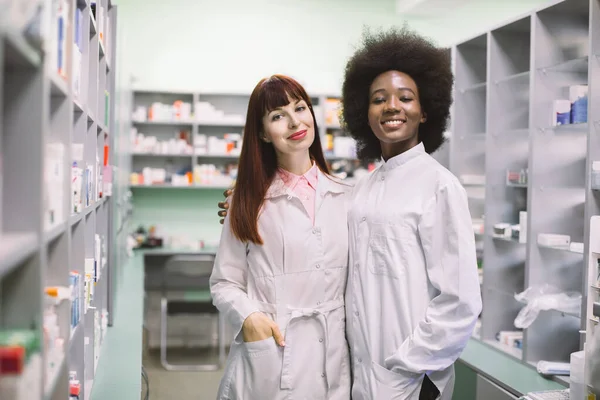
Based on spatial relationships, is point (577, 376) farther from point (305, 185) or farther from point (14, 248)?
point (14, 248)

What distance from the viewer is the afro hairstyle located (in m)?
2.04

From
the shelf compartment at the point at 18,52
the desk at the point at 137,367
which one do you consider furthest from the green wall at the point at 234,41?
the shelf compartment at the point at 18,52

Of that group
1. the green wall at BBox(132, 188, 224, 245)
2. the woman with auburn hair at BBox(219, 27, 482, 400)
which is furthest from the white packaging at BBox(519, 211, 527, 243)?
the green wall at BBox(132, 188, 224, 245)

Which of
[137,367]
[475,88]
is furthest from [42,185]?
[475,88]

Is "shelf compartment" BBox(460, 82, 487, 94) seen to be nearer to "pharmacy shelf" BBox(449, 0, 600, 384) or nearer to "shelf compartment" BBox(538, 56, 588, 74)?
"pharmacy shelf" BBox(449, 0, 600, 384)

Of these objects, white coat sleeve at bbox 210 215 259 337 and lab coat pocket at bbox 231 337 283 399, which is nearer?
lab coat pocket at bbox 231 337 283 399

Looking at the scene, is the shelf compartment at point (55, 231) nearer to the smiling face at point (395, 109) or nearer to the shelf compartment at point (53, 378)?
the shelf compartment at point (53, 378)

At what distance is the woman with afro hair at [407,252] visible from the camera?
5.81 ft

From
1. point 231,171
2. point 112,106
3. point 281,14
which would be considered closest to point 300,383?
point 112,106

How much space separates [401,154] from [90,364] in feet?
5.17

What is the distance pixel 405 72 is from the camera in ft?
6.66

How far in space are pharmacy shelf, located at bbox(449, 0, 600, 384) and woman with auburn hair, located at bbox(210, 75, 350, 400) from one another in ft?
3.75

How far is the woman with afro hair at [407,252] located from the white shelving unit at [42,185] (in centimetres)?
88

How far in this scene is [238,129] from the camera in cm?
668
